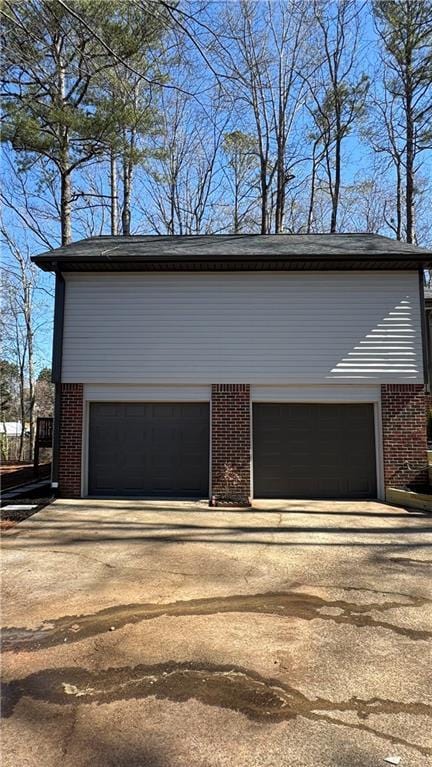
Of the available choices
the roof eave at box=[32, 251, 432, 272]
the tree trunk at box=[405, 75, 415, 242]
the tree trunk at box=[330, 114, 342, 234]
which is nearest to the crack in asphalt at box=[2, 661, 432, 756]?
the roof eave at box=[32, 251, 432, 272]

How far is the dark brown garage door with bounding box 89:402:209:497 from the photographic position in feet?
30.4

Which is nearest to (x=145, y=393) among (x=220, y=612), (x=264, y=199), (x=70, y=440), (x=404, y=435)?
(x=70, y=440)

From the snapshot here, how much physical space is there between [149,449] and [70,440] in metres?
1.58

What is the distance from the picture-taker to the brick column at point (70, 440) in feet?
30.0

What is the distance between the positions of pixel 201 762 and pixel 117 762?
38 cm

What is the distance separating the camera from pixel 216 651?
10.3 ft

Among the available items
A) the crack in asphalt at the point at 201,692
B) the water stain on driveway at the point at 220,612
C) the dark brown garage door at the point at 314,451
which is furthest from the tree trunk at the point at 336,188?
the crack in asphalt at the point at 201,692

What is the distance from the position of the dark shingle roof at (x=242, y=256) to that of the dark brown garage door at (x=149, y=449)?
283 centimetres

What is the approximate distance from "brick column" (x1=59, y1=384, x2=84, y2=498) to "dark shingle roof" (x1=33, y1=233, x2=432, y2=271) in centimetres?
253

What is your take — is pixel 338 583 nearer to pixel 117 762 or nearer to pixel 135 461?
pixel 117 762

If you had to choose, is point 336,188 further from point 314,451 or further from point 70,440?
point 70,440

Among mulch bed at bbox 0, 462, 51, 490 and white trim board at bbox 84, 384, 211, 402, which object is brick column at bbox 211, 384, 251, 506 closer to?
white trim board at bbox 84, 384, 211, 402

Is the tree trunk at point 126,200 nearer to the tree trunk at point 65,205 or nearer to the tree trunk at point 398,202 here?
the tree trunk at point 65,205

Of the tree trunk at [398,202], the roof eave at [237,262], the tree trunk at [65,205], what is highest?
the tree trunk at [398,202]
